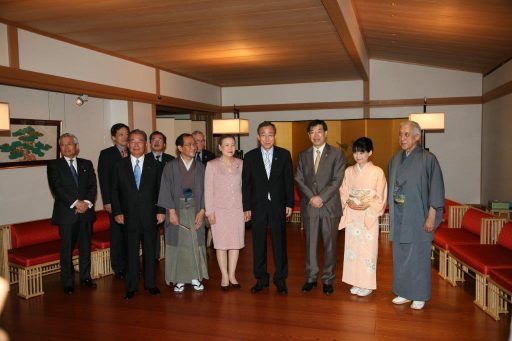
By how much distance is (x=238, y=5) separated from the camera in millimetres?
3803

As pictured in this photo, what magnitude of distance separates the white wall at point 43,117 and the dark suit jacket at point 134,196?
186cm

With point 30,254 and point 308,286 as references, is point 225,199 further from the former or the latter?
point 30,254

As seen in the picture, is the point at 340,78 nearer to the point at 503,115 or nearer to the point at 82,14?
the point at 503,115

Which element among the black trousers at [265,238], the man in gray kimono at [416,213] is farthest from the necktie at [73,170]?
the man in gray kimono at [416,213]

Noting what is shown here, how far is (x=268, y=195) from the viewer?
392cm

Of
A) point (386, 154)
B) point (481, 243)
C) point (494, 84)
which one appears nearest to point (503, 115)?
point (494, 84)

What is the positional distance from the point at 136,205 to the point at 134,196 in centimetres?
8

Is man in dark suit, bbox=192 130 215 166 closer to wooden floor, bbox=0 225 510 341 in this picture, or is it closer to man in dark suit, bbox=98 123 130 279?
man in dark suit, bbox=98 123 130 279

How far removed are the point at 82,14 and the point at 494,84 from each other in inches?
248

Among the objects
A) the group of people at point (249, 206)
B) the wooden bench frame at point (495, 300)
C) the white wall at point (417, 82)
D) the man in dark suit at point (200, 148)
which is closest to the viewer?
the wooden bench frame at point (495, 300)

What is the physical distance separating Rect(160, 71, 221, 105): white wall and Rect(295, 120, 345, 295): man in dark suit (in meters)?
3.57

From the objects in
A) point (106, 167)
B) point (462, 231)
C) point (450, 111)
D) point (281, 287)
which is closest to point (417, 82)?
point (450, 111)

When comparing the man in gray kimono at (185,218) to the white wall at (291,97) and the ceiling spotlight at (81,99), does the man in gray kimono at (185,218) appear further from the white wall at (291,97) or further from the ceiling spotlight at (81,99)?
the white wall at (291,97)

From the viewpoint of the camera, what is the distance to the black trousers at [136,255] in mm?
3975
